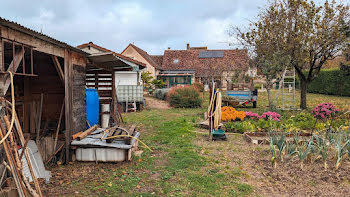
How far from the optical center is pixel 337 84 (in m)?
26.1

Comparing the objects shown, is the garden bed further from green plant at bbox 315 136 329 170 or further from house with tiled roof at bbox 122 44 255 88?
house with tiled roof at bbox 122 44 255 88

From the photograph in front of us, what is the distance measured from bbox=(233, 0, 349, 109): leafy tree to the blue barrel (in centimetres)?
981

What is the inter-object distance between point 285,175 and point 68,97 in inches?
187

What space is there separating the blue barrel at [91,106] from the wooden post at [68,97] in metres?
1.32

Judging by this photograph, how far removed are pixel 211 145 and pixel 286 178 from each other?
9.41ft

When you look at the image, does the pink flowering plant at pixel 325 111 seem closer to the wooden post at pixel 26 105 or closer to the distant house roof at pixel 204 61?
the wooden post at pixel 26 105

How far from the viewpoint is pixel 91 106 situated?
24.3ft

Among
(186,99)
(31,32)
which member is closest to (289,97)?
(186,99)

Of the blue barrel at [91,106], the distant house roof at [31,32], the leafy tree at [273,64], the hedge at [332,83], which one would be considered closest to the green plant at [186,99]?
the leafy tree at [273,64]

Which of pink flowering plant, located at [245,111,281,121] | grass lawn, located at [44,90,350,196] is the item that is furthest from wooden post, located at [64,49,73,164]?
pink flowering plant, located at [245,111,281,121]

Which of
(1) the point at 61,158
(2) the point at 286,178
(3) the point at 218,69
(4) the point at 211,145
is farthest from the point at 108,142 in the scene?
(3) the point at 218,69

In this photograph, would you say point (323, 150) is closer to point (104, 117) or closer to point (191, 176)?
point (191, 176)

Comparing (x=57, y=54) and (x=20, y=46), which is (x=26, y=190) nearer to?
Result: (x=20, y=46)

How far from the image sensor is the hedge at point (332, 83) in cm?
2483
